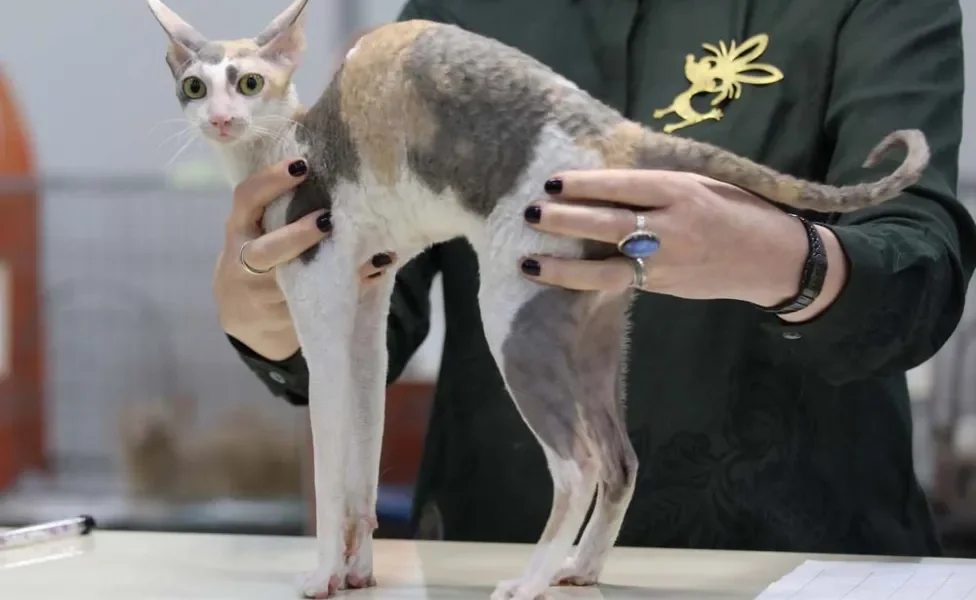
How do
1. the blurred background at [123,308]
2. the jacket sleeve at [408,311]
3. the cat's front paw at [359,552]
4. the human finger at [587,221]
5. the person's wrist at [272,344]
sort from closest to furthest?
the human finger at [587,221], the cat's front paw at [359,552], the person's wrist at [272,344], the jacket sleeve at [408,311], the blurred background at [123,308]

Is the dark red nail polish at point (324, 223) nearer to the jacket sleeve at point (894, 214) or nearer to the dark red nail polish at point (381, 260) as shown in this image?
the dark red nail polish at point (381, 260)

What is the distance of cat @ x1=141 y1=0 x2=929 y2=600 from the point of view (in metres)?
0.54

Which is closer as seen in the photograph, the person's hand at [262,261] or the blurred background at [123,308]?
the person's hand at [262,261]

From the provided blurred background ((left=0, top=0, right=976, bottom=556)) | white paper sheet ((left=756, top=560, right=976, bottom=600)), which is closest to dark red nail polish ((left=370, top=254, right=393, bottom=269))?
white paper sheet ((left=756, top=560, right=976, bottom=600))

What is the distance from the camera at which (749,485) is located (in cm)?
78

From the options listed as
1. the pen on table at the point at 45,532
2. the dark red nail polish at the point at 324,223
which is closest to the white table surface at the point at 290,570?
the pen on table at the point at 45,532

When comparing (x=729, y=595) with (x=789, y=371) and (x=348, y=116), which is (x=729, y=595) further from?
(x=348, y=116)

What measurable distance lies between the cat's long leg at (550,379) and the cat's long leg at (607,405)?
2cm

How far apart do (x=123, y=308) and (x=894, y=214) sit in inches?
39.2

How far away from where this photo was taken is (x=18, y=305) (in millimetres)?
1268

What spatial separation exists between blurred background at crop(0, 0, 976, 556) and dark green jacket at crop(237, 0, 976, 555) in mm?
364

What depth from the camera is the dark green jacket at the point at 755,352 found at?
72 cm

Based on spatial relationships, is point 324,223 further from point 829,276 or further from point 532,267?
point 829,276

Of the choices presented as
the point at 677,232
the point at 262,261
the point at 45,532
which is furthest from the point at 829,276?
the point at 45,532
